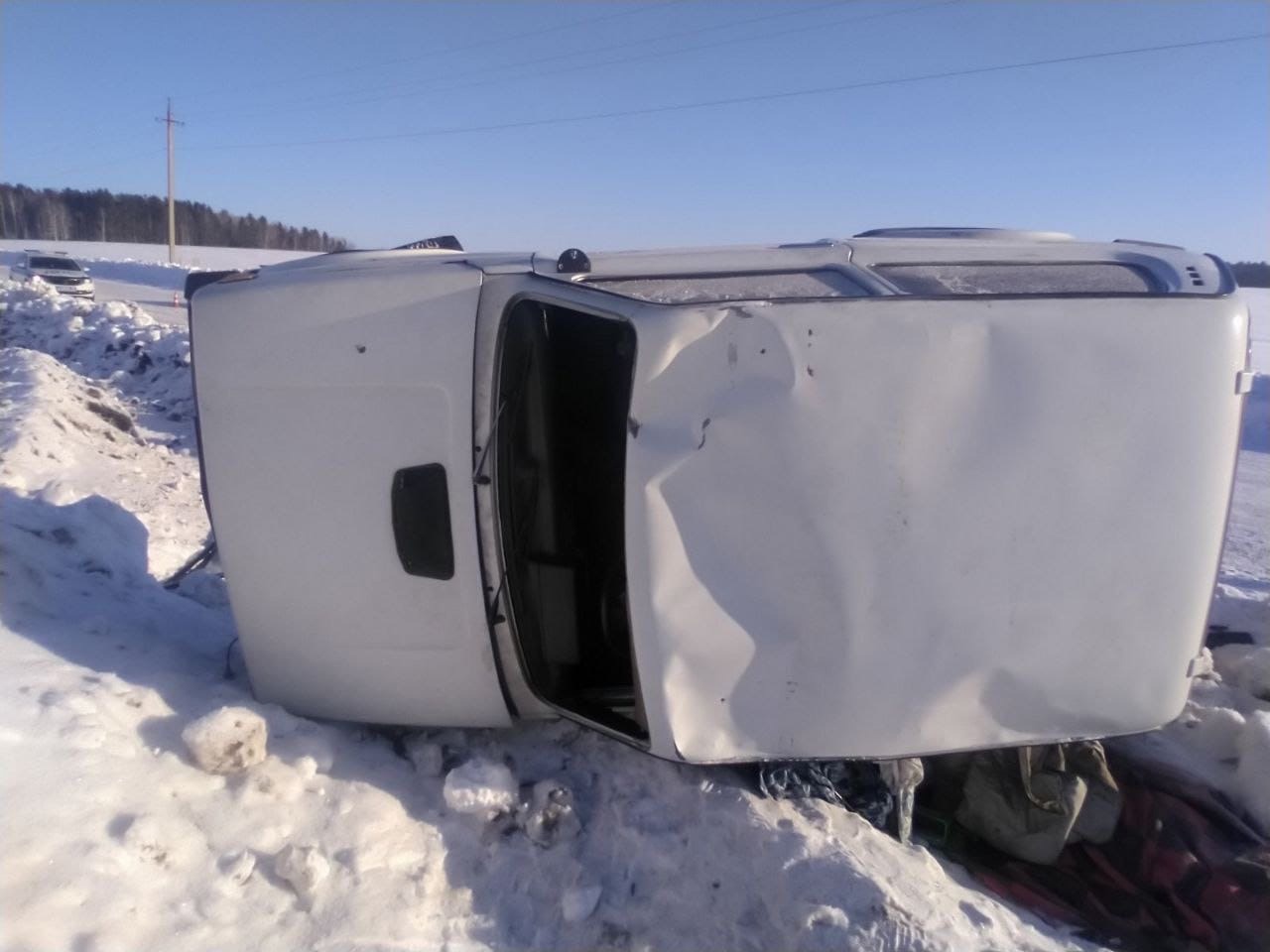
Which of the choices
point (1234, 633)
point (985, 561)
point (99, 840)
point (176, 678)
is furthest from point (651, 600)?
point (1234, 633)

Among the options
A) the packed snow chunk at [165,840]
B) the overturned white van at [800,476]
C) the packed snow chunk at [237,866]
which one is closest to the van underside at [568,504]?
the overturned white van at [800,476]

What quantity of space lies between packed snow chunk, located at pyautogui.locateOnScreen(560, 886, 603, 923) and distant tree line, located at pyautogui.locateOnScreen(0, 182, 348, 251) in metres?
66.2

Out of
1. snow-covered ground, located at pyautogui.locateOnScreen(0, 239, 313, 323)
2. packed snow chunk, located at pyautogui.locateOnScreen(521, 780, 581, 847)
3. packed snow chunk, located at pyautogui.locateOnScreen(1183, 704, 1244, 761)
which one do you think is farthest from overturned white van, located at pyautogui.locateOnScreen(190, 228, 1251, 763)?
snow-covered ground, located at pyautogui.locateOnScreen(0, 239, 313, 323)

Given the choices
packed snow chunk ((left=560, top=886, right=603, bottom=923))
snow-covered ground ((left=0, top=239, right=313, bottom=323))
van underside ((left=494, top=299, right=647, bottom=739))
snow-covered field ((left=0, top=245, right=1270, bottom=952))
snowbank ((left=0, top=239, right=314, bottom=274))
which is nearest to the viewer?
snow-covered field ((left=0, top=245, right=1270, bottom=952))

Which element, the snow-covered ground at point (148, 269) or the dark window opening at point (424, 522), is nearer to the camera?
the dark window opening at point (424, 522)

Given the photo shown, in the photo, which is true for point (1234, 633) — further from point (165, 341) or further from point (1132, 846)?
point (165, 341)

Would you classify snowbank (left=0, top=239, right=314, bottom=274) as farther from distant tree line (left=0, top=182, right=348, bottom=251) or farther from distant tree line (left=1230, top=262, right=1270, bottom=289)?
distant tree line (left=1230, top=262, right=1270, bottom=289)

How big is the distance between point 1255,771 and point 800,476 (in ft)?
7.51

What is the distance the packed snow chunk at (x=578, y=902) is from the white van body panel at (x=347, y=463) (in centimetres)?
69

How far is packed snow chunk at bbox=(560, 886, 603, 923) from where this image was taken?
2.68m

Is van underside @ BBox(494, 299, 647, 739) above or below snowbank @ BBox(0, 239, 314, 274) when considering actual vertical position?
below

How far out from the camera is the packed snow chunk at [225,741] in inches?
112

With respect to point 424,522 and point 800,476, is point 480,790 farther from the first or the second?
point 800,476

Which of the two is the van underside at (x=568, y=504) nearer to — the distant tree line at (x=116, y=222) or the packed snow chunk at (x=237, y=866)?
the packed snow chunk at (x=237, y=866)
